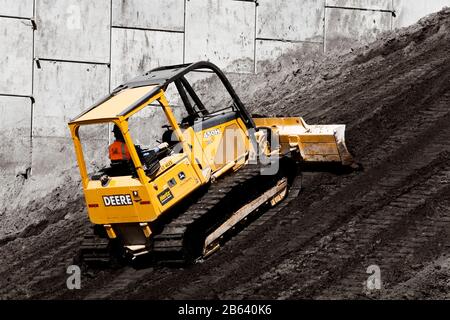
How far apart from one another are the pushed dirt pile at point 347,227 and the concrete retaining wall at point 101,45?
1.87m

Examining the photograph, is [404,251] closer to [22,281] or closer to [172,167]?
[172,167]

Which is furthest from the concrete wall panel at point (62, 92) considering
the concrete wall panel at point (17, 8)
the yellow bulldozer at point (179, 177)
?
the yellow bulldozer at point (179, 177)

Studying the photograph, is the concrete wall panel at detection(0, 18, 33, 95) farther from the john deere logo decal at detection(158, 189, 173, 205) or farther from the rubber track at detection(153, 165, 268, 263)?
the john deere logo decal at detection(158, 189, 173, 205)

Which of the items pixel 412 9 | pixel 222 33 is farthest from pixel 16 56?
pixel 412 9

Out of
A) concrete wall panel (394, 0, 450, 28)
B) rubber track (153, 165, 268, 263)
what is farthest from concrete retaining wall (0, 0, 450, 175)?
rubber track (153, 165, 268, 263)

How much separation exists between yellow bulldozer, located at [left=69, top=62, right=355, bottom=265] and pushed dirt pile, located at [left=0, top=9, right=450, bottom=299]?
31cm

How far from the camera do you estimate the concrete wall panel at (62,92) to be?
18.9m

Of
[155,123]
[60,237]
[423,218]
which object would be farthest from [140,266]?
[155,123]

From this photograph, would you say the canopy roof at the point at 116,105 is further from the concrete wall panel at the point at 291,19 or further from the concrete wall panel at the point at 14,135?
the concrete wall panel at the point at 291,19

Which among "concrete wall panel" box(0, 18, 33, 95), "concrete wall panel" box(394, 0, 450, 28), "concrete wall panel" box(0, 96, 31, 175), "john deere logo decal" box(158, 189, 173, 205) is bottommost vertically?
"concrete wall panel" box(0, 96, 31, 175)

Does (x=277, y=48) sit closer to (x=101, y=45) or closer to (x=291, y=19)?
(x=291, y=19)

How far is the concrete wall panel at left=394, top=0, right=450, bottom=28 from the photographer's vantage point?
72.2 ft

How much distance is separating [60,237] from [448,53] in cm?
830
